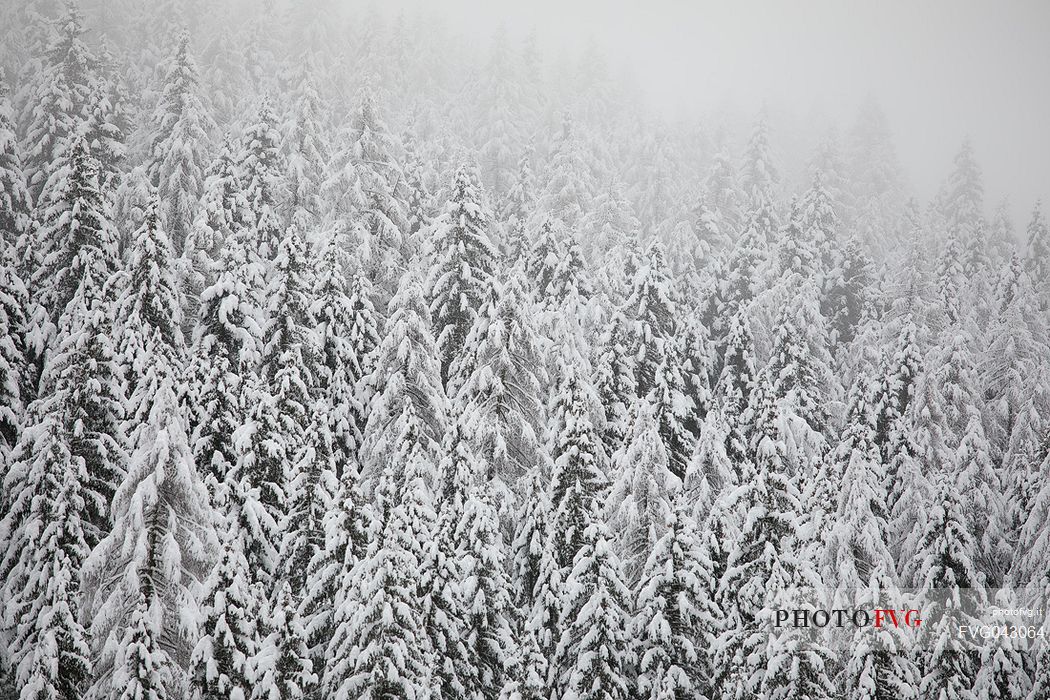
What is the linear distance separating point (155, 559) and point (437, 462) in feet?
24.0

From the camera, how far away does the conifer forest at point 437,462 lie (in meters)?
17.4

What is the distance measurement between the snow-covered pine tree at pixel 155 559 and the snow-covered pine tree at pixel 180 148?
647 inches

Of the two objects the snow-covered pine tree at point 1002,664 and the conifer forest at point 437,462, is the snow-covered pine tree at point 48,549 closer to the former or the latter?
the conifer forest at point 437,462

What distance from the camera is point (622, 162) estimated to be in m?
55.2

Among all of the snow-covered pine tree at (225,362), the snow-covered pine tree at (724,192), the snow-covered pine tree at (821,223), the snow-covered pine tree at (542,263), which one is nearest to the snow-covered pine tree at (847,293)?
the snow-covered pine tree at (821,223)

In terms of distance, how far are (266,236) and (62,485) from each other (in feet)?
37.9

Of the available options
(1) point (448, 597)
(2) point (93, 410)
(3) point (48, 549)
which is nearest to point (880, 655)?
(1) point (448, 597)

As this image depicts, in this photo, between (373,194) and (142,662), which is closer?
(142,662)

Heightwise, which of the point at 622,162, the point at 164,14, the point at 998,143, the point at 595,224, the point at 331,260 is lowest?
the point at 331,260

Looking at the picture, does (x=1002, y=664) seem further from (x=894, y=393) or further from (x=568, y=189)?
(x=568, y=189)

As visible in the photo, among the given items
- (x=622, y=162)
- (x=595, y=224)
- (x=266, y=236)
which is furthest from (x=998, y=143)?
(x=266, y=236)

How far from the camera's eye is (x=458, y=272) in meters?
24.3

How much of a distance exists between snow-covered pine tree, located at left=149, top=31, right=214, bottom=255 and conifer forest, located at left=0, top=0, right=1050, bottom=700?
0.14 m

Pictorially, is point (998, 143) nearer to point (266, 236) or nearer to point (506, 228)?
point (506, 228)
